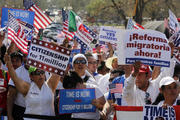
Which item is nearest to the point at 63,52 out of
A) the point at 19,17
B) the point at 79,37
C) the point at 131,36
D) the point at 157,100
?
the point at 131,36

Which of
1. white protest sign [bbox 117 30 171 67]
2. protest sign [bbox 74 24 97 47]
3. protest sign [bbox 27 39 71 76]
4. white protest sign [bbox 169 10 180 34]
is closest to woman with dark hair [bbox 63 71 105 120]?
protest sign [bbox 27 39 71 76]

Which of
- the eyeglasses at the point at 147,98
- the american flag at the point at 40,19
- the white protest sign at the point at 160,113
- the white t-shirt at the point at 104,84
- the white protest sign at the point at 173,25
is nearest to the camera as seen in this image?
the white protest sign at the point at 160,113

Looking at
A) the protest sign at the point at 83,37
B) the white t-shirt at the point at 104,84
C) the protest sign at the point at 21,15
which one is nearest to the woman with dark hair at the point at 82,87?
the white t-shirt at the point at 104,84

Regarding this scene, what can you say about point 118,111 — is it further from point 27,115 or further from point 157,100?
point 27,115

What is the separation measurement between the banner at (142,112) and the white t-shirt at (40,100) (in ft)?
3.94

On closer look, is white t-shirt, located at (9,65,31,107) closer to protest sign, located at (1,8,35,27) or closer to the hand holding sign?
the hand holding sign

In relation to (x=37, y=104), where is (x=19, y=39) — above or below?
above

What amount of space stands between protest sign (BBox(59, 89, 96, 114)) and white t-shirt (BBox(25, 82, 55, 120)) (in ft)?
0.63

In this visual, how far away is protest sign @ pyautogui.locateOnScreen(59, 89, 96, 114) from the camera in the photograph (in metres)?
6.39

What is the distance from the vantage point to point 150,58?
6.11 metres

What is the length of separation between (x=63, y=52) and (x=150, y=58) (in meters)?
1.35

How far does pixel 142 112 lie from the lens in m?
5.80

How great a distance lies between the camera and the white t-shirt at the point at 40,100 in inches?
255

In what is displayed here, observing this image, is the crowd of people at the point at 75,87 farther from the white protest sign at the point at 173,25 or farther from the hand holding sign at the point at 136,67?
the white protest sign at the point at 173,25
